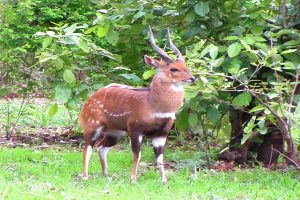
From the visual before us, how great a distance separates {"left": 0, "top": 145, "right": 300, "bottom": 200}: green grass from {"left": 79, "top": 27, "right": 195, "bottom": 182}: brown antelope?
0.38m

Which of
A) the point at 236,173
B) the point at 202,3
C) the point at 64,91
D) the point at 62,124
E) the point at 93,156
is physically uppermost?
the point at 202,3

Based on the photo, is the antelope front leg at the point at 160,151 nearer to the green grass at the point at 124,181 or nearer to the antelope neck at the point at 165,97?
the green grass at the point at 124,181

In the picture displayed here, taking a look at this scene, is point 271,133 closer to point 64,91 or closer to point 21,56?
point 64,91

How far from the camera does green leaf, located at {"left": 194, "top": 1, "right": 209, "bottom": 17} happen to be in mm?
8516

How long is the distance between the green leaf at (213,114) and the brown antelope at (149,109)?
1.42 metres

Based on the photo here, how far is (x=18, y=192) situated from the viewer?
6211 millimetres

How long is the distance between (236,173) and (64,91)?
242 centimetres

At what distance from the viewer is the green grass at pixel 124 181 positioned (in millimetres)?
6609

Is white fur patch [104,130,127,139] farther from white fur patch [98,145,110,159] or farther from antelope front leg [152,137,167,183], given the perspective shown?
antelope front leg [152,137,167,183]

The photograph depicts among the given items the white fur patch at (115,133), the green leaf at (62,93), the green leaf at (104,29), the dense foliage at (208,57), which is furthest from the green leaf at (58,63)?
the white fur patch at (115,133)

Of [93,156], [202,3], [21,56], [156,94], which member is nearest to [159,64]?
[156,94]

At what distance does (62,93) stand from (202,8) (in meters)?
2.08

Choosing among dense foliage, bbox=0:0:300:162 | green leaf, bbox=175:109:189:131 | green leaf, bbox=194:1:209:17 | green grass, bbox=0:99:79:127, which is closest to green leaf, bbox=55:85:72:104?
dense foliage, bbox=0:0:300:162

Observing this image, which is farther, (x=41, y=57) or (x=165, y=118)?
(x=41, y=57)
